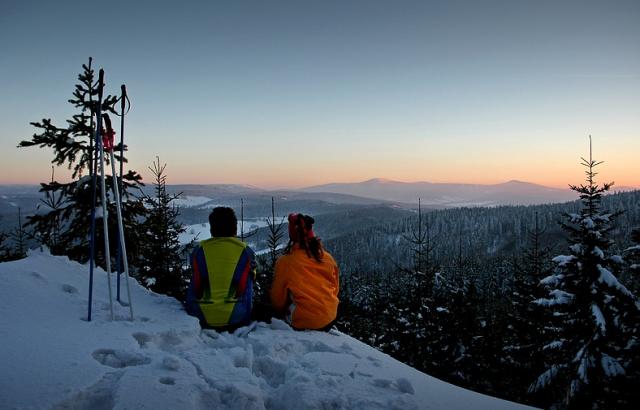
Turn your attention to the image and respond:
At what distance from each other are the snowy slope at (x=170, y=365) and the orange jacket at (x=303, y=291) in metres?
0.33

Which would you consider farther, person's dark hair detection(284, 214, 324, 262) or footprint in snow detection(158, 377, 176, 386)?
person's dark hair detection(284, 214, 324, 262)

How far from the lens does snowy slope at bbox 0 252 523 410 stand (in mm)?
2934

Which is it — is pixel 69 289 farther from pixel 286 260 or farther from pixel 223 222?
pixel 286 260

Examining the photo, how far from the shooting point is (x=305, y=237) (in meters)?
5.97

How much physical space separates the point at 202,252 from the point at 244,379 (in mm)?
2365

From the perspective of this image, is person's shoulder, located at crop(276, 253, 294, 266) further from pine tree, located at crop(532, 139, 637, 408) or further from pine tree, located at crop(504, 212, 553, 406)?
pine tree, located at crop(504, 212, 553, 406)

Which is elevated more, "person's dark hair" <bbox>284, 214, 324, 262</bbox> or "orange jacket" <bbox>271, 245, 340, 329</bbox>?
"person's dark hair" <bbox>284, 214, 324, 262</bbox>

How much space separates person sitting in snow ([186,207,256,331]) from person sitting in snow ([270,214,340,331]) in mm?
590

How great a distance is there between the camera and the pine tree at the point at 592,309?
11.5 metres

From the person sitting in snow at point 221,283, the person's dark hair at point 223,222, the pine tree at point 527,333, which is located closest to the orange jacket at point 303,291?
the person sitting in snow at point 221,283

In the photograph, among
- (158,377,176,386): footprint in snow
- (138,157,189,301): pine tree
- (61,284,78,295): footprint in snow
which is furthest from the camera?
(138,157,189,301): pine tree

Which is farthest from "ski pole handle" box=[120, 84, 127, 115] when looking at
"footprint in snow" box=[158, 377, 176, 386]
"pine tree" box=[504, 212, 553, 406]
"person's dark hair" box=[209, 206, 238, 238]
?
"pine tree" box=[504, 212, 553, 406]

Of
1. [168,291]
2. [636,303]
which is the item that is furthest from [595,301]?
[168,291]

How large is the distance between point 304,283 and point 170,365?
2.63 metres
